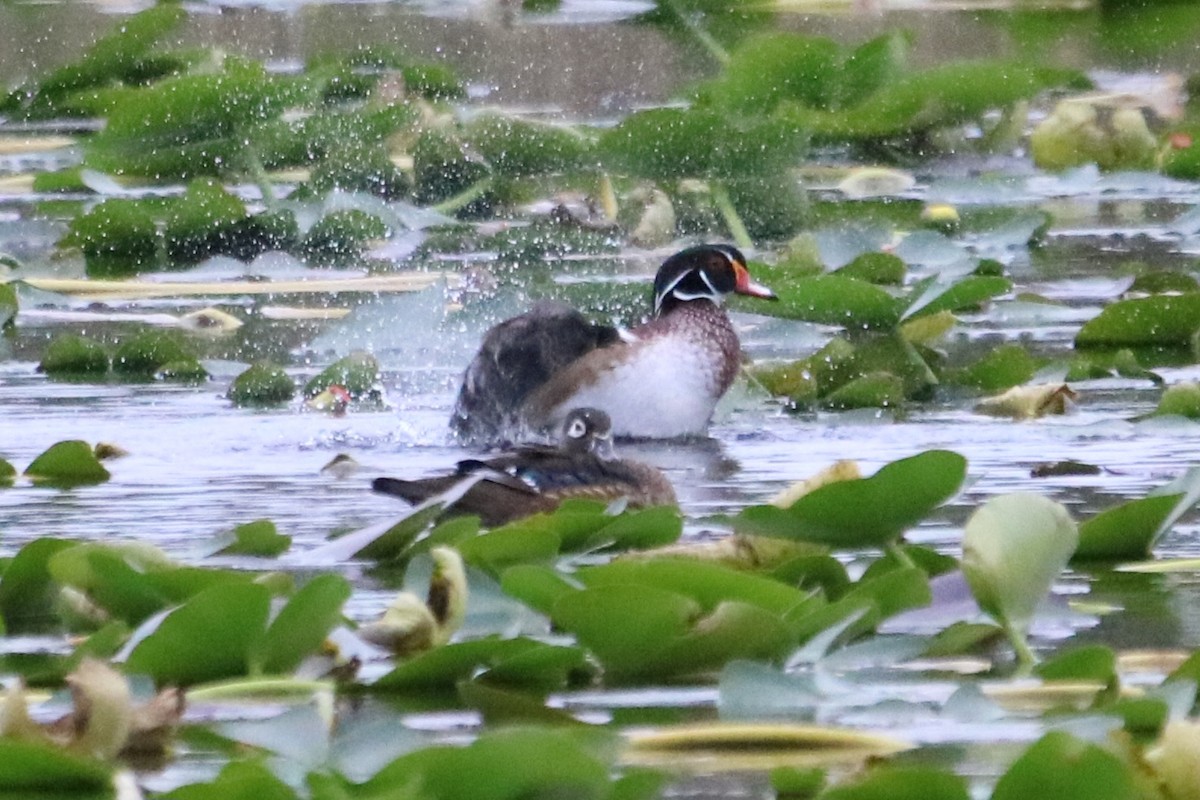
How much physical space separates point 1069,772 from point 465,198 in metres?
8.21

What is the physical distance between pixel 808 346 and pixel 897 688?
4484mm

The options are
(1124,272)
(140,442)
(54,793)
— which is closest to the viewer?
(54,793)

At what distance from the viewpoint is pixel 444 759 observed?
3.41 meters

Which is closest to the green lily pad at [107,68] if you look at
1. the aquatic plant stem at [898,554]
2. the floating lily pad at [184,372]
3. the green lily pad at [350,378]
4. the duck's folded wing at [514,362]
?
the floating lily pad at [184,372]

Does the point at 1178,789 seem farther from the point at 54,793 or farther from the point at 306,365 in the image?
the point at 306,365

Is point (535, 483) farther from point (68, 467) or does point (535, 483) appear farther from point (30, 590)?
point (30, 590)

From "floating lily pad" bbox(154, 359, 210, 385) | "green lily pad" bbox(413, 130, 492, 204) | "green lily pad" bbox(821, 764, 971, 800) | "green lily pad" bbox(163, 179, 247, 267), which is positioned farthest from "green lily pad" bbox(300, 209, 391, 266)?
"green lily pad" bbox(821, 764, 971, 800)

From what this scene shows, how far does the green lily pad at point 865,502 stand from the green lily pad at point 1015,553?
0.23 meters

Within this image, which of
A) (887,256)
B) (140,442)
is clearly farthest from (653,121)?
(140,442)

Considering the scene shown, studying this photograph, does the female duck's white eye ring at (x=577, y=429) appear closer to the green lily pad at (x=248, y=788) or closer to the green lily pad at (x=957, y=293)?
the green lily pad at (x=957, y=293)

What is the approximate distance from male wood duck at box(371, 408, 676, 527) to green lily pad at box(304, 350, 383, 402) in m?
1.45

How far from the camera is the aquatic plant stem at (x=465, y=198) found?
11242 millimetres

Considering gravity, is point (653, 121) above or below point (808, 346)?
above

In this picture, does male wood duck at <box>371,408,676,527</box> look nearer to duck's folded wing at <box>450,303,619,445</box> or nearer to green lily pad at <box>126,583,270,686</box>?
duck's folded wing at <box>450,303,619,445</box>
